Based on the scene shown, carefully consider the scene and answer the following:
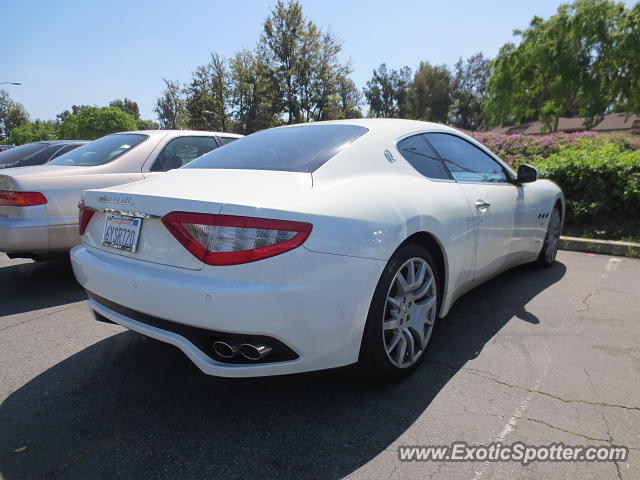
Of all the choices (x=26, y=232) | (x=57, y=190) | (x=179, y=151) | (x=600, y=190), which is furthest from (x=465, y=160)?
(x=600, y=190)

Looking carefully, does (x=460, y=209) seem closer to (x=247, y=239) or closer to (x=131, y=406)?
(x=247, y=239)

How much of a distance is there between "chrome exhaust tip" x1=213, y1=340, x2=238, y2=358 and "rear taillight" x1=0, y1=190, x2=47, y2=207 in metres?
2.93

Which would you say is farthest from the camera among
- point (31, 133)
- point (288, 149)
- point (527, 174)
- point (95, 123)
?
point (31, 133)

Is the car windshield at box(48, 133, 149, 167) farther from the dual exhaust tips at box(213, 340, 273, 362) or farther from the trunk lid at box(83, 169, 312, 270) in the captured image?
the dual exhaust tips at box(213, 340, 273, 362)

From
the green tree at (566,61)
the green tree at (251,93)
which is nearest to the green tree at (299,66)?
the green tree at (251,93)

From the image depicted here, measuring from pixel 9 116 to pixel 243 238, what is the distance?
357ft

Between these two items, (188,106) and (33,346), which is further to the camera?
(188,106)

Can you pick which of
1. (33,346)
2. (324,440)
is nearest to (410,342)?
(324,440)

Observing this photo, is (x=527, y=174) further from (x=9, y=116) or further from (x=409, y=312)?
(x=9, y=116)

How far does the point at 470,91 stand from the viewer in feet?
219

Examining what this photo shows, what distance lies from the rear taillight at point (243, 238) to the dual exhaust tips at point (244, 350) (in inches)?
13.7

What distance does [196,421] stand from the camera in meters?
1.93

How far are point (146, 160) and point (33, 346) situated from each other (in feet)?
7.25

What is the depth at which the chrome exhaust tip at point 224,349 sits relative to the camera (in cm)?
170
